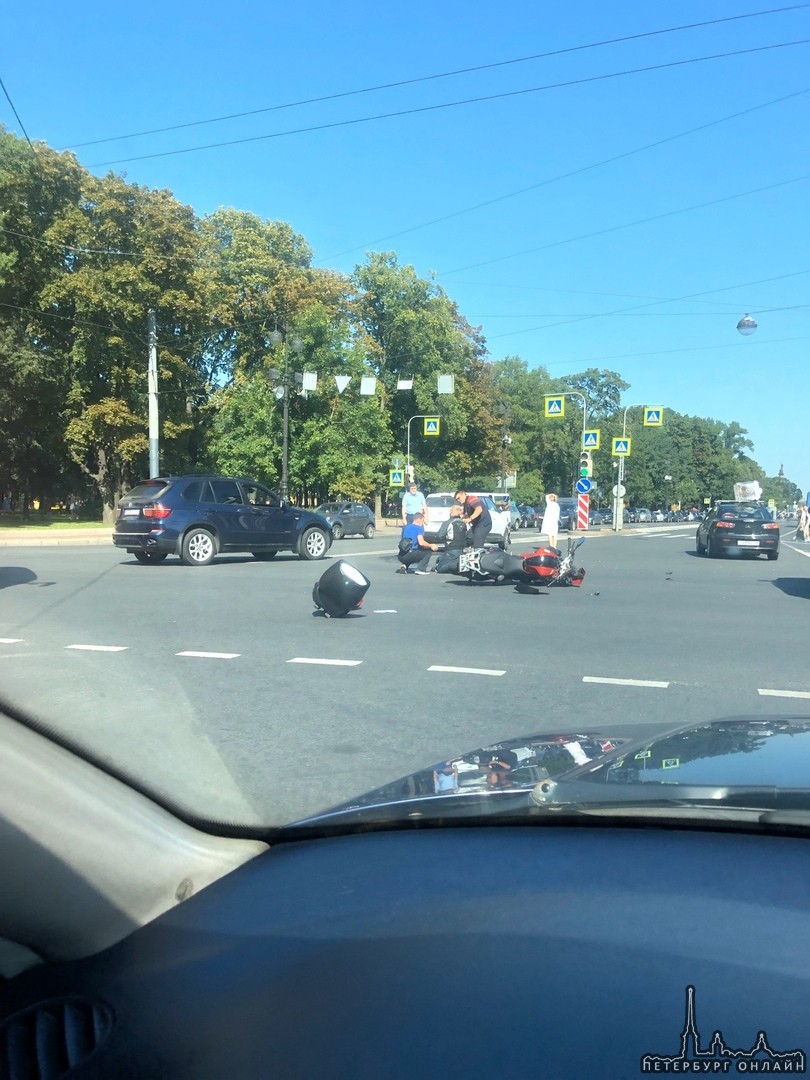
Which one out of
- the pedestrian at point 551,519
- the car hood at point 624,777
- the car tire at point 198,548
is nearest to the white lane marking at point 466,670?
the car hood at point 624,777

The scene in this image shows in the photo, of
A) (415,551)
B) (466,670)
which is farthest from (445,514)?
(466,670)

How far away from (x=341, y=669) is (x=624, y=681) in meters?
2.30

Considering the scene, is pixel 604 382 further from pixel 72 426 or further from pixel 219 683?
pixel 219 683

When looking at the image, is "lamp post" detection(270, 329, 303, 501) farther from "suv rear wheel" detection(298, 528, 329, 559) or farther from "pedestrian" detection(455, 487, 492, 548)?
"pedestrian" detection(455, 487, 492, 548)

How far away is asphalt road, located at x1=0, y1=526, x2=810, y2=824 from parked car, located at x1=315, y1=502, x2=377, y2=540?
1438cm

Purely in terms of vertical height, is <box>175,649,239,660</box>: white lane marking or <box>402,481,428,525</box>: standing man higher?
<box>402,481,428,525</box>: standing man

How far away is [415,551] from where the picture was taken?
18.9 metres

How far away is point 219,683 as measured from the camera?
7.24m

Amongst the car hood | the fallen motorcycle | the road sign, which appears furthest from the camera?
the road sign

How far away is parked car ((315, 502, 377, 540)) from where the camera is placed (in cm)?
3103

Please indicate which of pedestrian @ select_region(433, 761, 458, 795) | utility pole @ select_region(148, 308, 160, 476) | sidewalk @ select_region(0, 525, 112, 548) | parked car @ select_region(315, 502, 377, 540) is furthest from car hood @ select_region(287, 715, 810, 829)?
utility pole @ select_region(148, 308, 160, 476)

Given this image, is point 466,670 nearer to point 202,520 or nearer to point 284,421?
point 202,520

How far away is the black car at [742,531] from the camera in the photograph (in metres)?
26.8

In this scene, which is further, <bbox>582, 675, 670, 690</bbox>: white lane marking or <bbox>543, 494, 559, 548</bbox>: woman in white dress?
<bbox>543, 494, 559, 548</bbox>: woman in white dress
